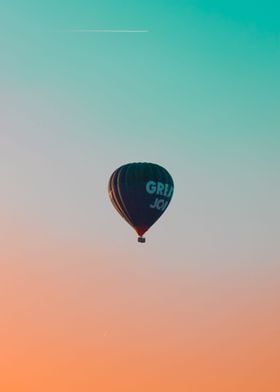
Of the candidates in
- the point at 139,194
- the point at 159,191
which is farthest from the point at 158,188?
the point at 139,194

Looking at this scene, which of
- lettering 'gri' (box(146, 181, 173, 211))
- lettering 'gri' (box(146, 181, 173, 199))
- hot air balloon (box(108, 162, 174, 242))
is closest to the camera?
hot air balloon (box(108, 162, 174, 242))

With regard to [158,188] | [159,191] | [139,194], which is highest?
[158,188]

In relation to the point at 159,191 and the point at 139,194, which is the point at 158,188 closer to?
the point at 159,191

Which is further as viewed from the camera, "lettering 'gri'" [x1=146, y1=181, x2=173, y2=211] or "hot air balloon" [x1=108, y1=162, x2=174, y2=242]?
"lettering 'gri'" [x1=146, y1=181, x2=173, y2=211]

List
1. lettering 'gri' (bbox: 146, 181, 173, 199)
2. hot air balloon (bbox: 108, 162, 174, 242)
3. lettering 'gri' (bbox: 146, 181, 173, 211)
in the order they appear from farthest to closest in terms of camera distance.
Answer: lettering 'gri' (bbox: 146, 181, 173, 211)
lettering 'gri' (bbox: 146, 181, 173, 199)
hot air balloon (bbox: 108, 162, 174, 242)
